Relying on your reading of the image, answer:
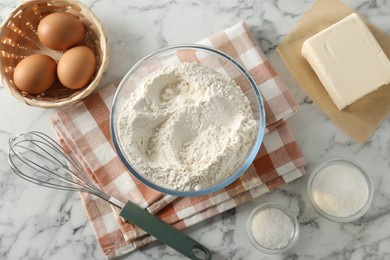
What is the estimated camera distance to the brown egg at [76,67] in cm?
129

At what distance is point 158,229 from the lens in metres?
1.31

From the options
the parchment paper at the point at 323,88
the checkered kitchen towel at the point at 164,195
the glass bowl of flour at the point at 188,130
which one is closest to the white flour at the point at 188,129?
the glass bowl of flour at the point at 188,130

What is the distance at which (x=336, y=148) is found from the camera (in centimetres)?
138

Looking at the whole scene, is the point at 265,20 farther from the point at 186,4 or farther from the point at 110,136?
the point at 110,136

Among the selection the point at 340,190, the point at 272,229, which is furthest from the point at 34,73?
the point at 340,190

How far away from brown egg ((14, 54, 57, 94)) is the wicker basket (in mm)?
26

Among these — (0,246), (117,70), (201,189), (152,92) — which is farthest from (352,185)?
(0,246)

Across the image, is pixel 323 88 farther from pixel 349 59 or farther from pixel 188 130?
pixel 188 130

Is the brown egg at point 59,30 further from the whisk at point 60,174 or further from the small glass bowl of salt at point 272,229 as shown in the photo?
the small glass bowl of salt at point 272,229

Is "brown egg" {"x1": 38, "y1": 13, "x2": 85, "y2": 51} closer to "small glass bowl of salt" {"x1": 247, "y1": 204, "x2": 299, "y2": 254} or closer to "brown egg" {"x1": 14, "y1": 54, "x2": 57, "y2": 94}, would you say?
"brown egg" {"x1": 14, "y1": 54, "x2": 57, "y2": 94}

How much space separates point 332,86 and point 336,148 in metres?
0.18

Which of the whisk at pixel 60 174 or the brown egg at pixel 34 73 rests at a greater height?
the brown egg at pixel 34 73

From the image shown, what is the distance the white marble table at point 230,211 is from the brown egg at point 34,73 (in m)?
0.12

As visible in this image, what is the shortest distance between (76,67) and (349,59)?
2.31ft
